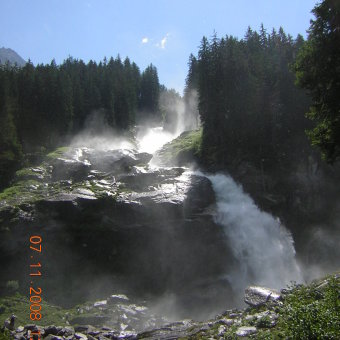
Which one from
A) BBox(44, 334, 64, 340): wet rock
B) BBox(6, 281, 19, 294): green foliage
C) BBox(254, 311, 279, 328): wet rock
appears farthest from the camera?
BBox(6, 281, 19, 294): green foliage

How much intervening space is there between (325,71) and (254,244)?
21580 mm

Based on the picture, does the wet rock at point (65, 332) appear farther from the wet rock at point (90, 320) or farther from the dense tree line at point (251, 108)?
the dense tree line at point (251, 108)

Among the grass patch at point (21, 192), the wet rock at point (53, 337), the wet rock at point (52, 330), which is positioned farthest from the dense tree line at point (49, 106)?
the wet rock at point (53, 337)

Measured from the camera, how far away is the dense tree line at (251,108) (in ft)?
149

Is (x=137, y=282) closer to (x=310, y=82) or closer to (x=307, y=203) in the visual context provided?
(x=307, y=203)

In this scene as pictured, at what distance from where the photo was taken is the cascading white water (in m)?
32.3

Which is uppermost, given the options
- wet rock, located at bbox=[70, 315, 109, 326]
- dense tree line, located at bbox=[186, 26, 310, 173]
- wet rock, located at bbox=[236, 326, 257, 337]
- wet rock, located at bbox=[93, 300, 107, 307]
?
dense tree line, located at bbox=[186, 26, 310, 173]

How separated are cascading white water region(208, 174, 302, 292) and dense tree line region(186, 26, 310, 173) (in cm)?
823

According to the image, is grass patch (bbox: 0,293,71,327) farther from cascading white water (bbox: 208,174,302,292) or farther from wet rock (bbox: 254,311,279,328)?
wet rock (bbox: 254,311,279,328)

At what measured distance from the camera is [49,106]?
59.3 metres

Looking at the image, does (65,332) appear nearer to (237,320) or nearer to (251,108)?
(237,320)

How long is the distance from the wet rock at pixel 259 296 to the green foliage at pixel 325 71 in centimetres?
831
